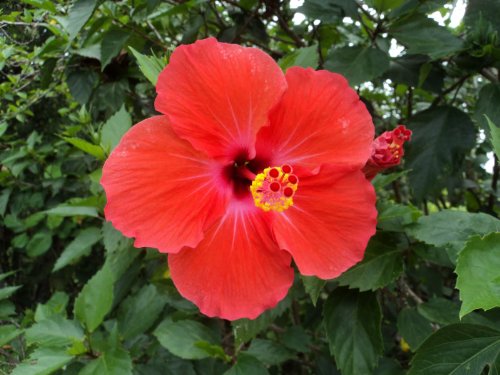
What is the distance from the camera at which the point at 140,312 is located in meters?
1.63

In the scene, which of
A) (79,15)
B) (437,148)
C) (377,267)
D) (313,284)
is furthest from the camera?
(437,148)

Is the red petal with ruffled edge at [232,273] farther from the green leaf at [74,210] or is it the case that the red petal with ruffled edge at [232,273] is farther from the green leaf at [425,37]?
the green leaf at [425,37]

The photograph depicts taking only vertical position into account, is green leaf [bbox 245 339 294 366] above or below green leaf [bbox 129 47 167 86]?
below

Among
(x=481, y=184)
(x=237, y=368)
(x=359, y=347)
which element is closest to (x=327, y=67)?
(x=359, y=347)

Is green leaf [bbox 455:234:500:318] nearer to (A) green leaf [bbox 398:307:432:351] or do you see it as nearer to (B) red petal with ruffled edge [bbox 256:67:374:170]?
(B) red petal with ruffled edge [bbox 256:67:374:170]

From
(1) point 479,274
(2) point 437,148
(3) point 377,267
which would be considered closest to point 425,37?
(2) point 437,148

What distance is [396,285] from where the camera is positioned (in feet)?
5.86

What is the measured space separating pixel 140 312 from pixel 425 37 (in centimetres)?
139

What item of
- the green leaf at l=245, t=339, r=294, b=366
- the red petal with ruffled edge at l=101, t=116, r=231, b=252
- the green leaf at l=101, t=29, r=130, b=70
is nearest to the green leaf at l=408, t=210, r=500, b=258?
the red petal with ruffled edge at l=101, t=116, r=231, b=252

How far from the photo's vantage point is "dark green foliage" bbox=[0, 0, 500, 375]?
1.18m

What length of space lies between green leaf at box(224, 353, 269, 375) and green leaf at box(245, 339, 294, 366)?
127 millimetres

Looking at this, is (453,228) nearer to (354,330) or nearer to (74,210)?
(354,330)

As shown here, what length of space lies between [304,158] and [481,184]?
220 cm

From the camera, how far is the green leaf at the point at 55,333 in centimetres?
139
